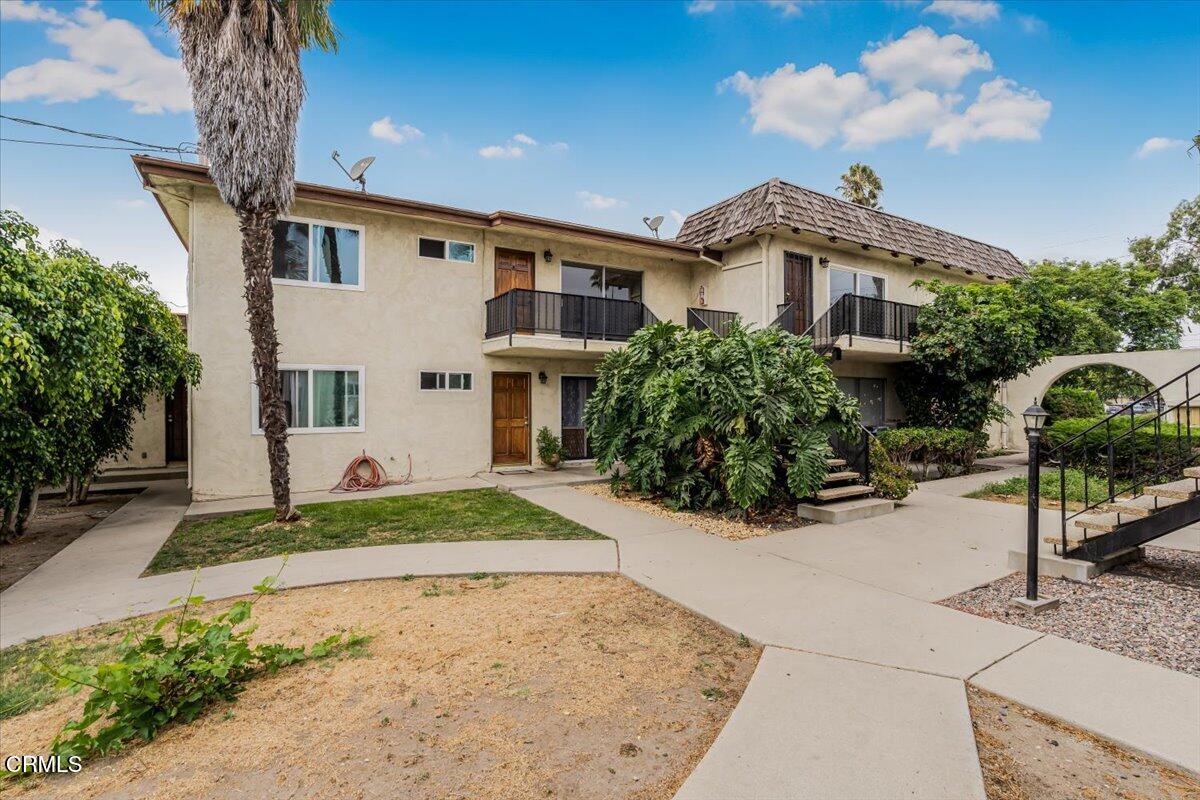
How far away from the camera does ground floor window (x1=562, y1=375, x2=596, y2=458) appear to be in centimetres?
1298

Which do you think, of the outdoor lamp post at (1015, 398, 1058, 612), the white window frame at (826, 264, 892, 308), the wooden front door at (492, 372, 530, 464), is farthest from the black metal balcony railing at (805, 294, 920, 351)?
the outdoor lamp post at (1015, 398, 1058, 612)

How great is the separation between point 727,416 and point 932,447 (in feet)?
22.1

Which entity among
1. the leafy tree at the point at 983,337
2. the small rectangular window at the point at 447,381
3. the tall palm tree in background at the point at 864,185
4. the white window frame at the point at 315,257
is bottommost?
the small rectangular window at the point at 447,381

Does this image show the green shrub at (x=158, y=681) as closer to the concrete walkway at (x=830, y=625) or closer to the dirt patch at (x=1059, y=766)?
the concrete walkway at (x=830, y=625)

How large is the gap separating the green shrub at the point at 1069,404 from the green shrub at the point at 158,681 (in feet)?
65.3

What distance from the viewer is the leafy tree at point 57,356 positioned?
4.66 meters

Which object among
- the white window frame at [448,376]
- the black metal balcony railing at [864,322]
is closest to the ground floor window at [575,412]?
the white window frame at [448,376]

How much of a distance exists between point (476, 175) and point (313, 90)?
1139cm

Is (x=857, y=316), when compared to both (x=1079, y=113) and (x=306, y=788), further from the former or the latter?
(x=306, y=788)

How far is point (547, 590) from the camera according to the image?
4.84 metres

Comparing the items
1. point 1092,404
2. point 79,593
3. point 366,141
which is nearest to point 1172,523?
point 79,593

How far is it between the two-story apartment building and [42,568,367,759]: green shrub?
7.56 meters

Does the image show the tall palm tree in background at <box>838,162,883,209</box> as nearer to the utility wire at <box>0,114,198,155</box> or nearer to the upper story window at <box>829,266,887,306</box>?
the upper story window at <box>829,266,887,306</box>

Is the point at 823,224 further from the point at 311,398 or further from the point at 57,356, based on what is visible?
the point at 57,356
